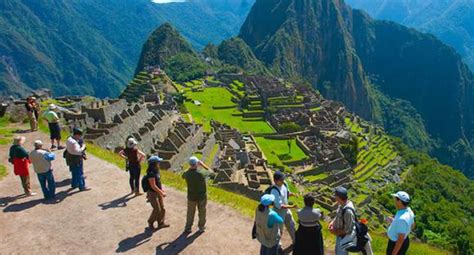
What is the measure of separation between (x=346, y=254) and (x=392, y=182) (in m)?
57.0

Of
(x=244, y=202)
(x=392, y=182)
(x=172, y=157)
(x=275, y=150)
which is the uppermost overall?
(x=244, y=202)

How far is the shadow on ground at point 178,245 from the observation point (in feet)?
37.8

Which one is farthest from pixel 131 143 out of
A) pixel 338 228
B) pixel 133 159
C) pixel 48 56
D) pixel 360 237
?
pixel 48 56

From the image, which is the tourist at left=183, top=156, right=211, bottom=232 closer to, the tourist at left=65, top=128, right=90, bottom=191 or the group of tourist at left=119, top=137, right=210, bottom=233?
the group of tourist at left=119, top=137, right=210, bottom=233

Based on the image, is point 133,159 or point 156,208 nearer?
point 156,208

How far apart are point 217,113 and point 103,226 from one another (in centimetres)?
6495

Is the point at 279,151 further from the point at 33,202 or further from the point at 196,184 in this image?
the point at 196,184

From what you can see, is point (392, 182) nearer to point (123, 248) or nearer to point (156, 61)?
point (123, 248)

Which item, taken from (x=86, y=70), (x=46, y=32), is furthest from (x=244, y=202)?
(x=46, y=32)

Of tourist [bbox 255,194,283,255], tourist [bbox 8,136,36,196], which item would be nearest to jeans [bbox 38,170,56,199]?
tourist [bbox 8,136,36,196]

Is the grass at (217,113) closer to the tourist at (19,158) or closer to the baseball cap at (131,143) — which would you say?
the tourist at (19,158)

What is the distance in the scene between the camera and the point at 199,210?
476 inches

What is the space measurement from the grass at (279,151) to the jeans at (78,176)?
37.6m

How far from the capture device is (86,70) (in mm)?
176125
